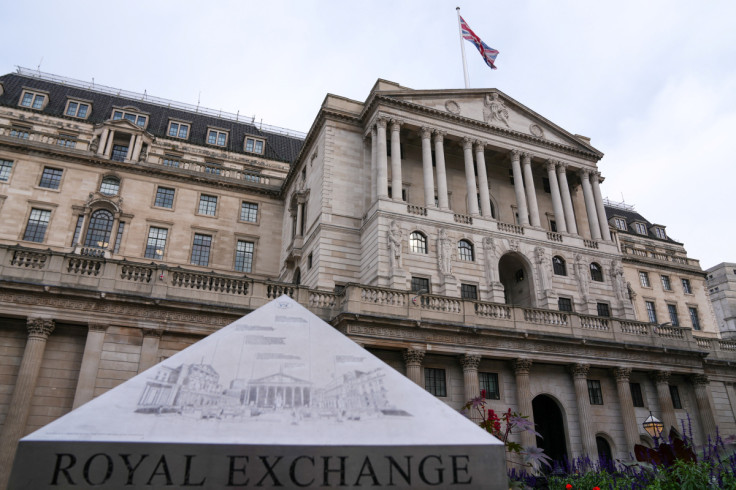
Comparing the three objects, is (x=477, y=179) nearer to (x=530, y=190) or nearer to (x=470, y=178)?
(x=470, y=178)

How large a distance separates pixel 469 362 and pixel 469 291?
21.3ft

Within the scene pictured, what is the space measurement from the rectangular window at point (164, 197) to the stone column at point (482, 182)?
79.3ft

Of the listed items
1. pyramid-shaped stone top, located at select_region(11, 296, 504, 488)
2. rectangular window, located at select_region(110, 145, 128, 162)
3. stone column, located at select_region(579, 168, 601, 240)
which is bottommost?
pyramid-shaped stone top, located at select_region(11, 296, 504, 488)

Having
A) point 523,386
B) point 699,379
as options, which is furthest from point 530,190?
point 699,379

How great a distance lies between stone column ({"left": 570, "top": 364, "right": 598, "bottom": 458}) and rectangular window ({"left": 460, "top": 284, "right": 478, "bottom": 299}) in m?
6.86

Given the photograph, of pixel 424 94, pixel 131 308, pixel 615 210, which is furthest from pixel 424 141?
pixel 615 210

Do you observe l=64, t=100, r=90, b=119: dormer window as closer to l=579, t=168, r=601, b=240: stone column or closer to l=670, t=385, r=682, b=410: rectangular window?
l=579, t=168, r=601, b=240: stone column

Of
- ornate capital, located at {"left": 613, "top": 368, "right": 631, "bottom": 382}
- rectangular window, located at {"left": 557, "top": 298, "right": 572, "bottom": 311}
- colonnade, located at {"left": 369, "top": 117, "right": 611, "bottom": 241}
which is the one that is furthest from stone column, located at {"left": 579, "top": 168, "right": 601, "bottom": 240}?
ornate capital, located at {"left": 613, "top": 368, "right": 631, "bottom": 382}

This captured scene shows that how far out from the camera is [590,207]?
3822 centimetres

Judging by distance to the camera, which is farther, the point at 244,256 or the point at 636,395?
the point at 244,256

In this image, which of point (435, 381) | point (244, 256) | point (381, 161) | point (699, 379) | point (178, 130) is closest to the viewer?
point (435, 381)

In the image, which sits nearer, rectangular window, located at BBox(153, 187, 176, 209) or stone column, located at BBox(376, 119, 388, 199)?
stone column, located at BBox(376, 119, 388, 199)

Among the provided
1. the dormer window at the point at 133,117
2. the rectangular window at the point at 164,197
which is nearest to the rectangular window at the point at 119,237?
the rectangular window at the point at 164,197

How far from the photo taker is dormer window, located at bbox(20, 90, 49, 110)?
145ft
